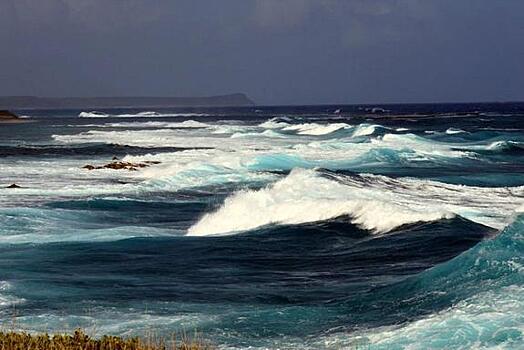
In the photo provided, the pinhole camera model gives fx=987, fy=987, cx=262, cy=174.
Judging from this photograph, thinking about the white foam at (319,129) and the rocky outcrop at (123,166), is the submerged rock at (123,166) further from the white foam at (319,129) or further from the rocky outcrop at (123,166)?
the white foam at (319,129)

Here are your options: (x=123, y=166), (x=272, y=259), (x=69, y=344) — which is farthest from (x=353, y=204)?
(x=123, y=166)

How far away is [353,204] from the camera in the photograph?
23.6 meters

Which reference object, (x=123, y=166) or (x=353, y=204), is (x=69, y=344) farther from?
(x=123, y=166)

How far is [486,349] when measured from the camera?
10.4 meters

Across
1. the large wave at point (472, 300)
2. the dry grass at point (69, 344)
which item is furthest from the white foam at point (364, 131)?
the dry grass at point (69, 344)

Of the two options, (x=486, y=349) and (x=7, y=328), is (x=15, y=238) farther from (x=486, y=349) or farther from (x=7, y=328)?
(x=486, y=349)

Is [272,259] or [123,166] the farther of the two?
[123,166]

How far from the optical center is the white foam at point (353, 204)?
883 inches

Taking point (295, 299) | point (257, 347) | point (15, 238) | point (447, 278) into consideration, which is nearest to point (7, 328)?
point (257, 347)

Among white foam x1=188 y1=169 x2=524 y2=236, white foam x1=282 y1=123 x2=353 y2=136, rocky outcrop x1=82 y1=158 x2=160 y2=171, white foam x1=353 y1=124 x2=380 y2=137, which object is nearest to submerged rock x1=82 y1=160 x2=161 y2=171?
rocky outcrop x1=82 y1=158 x2=160 y2=171

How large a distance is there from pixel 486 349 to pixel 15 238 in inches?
500

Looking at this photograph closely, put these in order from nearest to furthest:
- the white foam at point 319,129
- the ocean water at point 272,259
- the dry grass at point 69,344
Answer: the dry grass at point 69,344 < the ocean water at point 272,259 < the white foam at point 319,129

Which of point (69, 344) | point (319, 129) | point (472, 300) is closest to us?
point (69, 344)

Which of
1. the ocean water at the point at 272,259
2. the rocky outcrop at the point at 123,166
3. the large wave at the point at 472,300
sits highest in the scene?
the large wave at the point at 472,300
